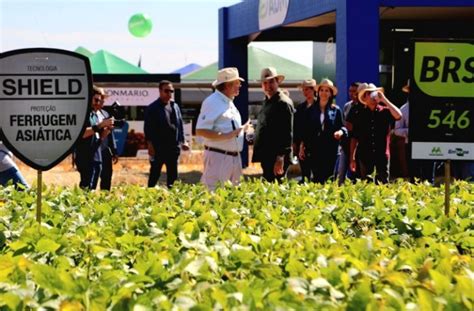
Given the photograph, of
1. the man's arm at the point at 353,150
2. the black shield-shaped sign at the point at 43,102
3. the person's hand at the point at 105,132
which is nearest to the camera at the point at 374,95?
the man's arm at the point at 353,150

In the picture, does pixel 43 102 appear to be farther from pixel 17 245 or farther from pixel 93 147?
pixel 93 147

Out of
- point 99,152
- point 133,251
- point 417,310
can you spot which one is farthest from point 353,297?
point 99,152

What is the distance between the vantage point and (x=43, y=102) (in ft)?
13.6

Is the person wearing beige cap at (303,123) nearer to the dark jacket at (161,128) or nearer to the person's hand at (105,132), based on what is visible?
the dark jacket at (161,128)

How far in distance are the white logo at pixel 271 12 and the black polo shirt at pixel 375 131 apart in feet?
23.0

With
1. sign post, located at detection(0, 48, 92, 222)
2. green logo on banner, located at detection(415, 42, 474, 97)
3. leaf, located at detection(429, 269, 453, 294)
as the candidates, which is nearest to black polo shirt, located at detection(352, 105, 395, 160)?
green logo on banner, located at detection(415, 42, 474, 97)

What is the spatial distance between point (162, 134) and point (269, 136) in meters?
3.00

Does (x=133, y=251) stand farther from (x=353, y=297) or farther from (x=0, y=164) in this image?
(x=0, y=164)

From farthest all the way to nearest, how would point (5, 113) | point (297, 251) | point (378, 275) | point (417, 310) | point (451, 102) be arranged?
point (451, 102), point (5, 113), point (297, 251), point (378, 275), point (417, 310)

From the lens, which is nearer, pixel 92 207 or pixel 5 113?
pixel 5 113

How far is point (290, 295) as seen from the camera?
7.61 feet

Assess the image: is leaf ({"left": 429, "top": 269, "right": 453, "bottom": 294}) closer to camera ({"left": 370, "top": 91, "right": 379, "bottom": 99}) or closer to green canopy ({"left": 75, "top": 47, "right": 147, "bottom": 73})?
camera ({"left": 370, "top": 91, "right": 379, "bottom": 99})

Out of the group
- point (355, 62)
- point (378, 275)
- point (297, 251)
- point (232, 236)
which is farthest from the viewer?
point (355, 62)

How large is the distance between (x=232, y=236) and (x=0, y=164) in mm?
4868
